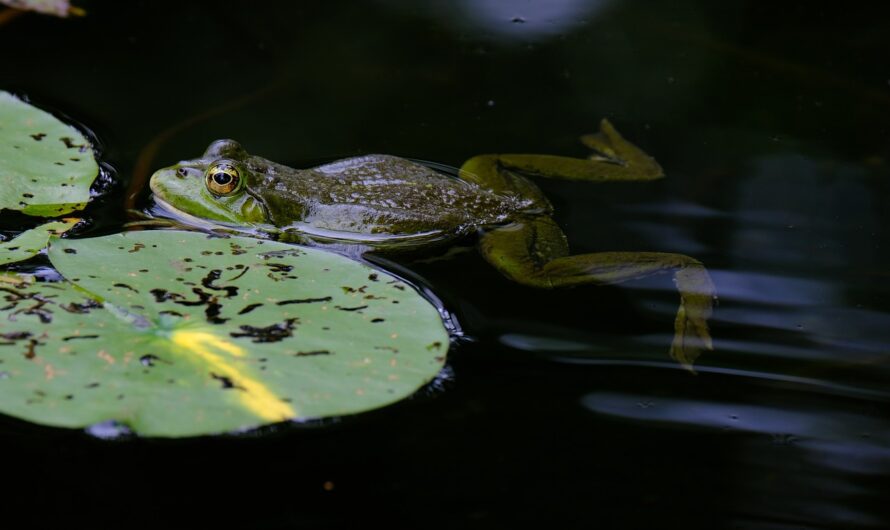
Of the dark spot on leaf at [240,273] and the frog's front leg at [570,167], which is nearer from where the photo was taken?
the dark spot on leaf at [240,273]

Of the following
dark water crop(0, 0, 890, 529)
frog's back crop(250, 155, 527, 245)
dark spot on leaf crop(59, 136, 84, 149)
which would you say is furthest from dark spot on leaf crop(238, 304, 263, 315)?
dark spot on leaf crop(59, 136, 84, 149)

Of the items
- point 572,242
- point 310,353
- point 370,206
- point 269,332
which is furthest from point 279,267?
point 572,242

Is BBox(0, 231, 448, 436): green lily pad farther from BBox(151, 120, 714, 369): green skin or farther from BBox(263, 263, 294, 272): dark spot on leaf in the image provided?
BBox(151, 120, 714, 369): green skin

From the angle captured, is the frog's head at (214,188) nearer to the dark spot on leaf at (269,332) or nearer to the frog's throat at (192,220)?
the frog's throat at (192,220)

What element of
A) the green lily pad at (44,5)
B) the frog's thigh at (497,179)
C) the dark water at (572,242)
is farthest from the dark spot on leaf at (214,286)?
the green lily pad at (44,5)

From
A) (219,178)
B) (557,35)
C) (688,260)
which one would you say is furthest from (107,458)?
(557,35)

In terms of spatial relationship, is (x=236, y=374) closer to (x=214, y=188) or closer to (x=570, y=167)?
(x=214, y=188)

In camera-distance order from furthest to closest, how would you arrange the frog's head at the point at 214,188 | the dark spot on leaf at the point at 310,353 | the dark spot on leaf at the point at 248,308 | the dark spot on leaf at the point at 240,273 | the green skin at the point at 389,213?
the frog's head at the point at 214,188
the green skin at the point at 389,213
the dark spot on leaf at the point at 240,273
the dark spot on leaf at the point at 248,308
the dark spot on leaf at the point at 310,353
